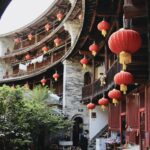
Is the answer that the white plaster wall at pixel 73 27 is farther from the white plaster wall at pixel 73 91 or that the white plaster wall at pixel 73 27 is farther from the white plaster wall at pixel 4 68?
the white plaster wall at pixel 4 68

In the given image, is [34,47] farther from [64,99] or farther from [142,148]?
[142,148]

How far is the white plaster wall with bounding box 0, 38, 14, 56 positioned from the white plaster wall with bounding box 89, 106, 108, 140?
1870 cm

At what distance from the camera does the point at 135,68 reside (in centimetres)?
962

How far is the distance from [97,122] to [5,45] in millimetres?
19546

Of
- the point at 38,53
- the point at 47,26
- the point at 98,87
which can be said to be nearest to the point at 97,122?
the point at 98,87

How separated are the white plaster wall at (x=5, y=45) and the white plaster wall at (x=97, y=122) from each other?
18.7 m

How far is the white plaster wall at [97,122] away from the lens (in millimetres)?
21750

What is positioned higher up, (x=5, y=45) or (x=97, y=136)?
(x=5, y=45)

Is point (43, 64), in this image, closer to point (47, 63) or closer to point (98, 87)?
point (47, 63)

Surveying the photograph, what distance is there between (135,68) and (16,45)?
29.5m

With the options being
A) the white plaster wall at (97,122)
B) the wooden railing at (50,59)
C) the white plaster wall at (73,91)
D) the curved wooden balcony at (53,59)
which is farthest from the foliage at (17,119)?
the wooden railing at (50,59)

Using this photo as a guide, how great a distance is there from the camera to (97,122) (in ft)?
72.0

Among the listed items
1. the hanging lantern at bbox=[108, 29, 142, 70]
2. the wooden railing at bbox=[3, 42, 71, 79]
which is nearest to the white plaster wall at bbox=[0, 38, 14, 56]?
the wooden railing at bbox=[3, 42, 71, 79]

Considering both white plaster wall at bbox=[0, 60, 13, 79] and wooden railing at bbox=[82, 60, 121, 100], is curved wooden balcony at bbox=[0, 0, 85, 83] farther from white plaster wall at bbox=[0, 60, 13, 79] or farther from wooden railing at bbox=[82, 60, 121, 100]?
wooden railing at bbox=[82, 60, 121, 100]
